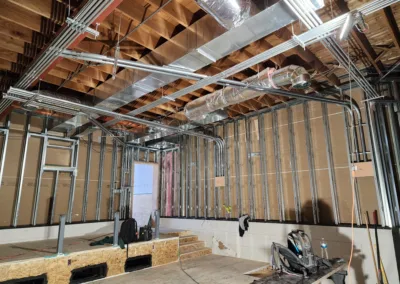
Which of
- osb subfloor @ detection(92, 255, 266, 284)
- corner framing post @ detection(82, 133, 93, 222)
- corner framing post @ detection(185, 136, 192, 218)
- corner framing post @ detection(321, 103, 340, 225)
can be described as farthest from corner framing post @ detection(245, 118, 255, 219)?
corner framing post @ detection(82, 133, 93, 222)

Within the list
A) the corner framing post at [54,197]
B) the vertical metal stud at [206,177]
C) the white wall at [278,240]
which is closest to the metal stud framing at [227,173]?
the white wall at [278,240]

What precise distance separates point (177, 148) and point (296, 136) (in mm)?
3346

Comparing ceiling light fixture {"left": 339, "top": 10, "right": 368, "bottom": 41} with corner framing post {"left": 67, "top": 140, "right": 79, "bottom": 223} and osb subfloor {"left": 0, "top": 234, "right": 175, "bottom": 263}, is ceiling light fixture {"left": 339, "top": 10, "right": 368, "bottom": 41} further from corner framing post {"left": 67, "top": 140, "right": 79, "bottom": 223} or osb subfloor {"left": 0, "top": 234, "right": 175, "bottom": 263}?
corner framing post {"left": 67, "top": 140, "right": 79, "bottom": 223}

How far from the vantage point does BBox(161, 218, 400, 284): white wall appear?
11.4ft

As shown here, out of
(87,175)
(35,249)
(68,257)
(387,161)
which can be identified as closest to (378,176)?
(387,161)

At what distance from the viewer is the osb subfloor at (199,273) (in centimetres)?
386

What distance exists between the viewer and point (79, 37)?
2.44 m

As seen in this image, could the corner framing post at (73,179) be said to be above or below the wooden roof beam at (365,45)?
below

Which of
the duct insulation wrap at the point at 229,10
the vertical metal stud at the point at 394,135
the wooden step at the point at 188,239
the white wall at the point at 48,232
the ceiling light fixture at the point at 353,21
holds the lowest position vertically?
the wooden step at the point at 188,239

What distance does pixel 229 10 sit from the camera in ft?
6.93

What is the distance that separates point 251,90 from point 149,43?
4.84 feet

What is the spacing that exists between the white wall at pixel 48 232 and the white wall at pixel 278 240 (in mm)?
1612

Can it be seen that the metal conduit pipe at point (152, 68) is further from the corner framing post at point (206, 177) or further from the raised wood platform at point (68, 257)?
the corner framing post at point (206, 177)

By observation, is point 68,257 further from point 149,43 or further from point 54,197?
point 149,43
